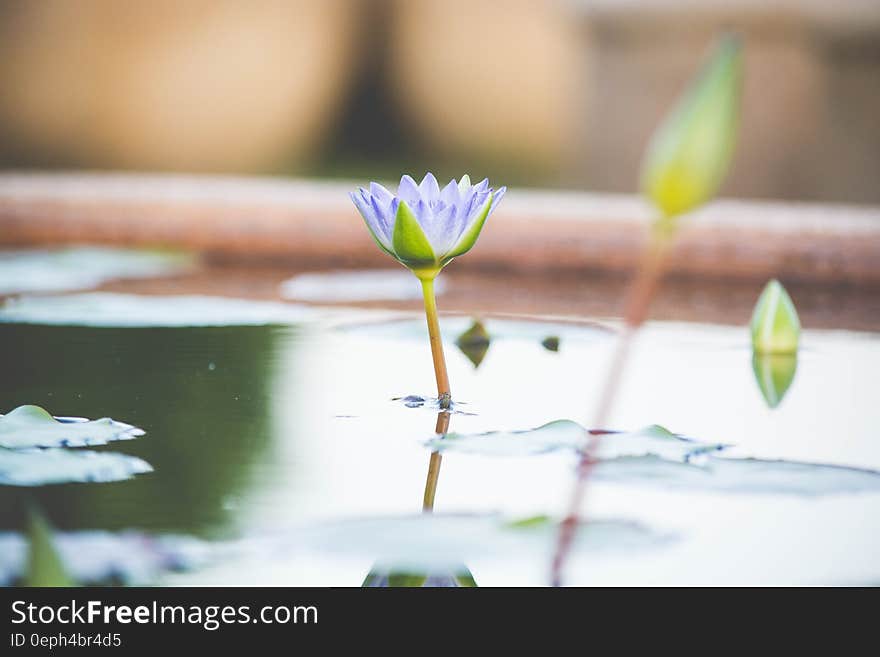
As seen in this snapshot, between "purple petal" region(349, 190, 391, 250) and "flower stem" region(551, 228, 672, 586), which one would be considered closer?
"flower stem" region(551, 228, 672, 586)

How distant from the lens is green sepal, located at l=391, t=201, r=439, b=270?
0.52 m

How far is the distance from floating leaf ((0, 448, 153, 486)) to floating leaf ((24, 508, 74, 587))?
0.11m

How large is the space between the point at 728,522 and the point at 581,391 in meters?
0.21

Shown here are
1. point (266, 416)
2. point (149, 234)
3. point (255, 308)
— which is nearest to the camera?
point (266, 416)

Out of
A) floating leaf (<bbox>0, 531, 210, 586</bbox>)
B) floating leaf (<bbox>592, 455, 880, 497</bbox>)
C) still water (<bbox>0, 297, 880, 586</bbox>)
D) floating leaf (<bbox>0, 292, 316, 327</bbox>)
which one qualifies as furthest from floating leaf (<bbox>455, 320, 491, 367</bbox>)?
floating leaf (<bbox>0, 531, 210, 586</bbox>)

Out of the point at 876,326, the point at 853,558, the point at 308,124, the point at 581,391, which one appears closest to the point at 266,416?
the point at 581,391

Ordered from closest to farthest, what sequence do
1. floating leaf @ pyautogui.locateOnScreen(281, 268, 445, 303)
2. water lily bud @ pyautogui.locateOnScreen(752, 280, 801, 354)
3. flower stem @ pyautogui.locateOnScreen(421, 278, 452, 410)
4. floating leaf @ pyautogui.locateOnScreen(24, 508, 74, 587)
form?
floating leaf @ pyautogui.locateOnScreen(24, 508, 74, 587)
flower stem @ pyautogui.locateOnScreen(421, 278, 452, 410)
water lily bud @ pyautogui.locateOnScreen(752, 280, 801, 354)
floating leaf @ pyautogui.locateOnScreen(281, 268, 445, 303)

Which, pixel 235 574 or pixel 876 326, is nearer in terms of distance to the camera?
pixel 235 574

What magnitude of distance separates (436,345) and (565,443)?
0.07m

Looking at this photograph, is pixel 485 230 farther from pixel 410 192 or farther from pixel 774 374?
pixel 410 192

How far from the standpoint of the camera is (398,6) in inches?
169

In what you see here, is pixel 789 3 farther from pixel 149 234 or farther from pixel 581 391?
pixel 581 391

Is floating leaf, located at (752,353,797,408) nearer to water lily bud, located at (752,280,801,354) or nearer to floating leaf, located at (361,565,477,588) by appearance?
water lily bud, located at (752,280,801,354)
